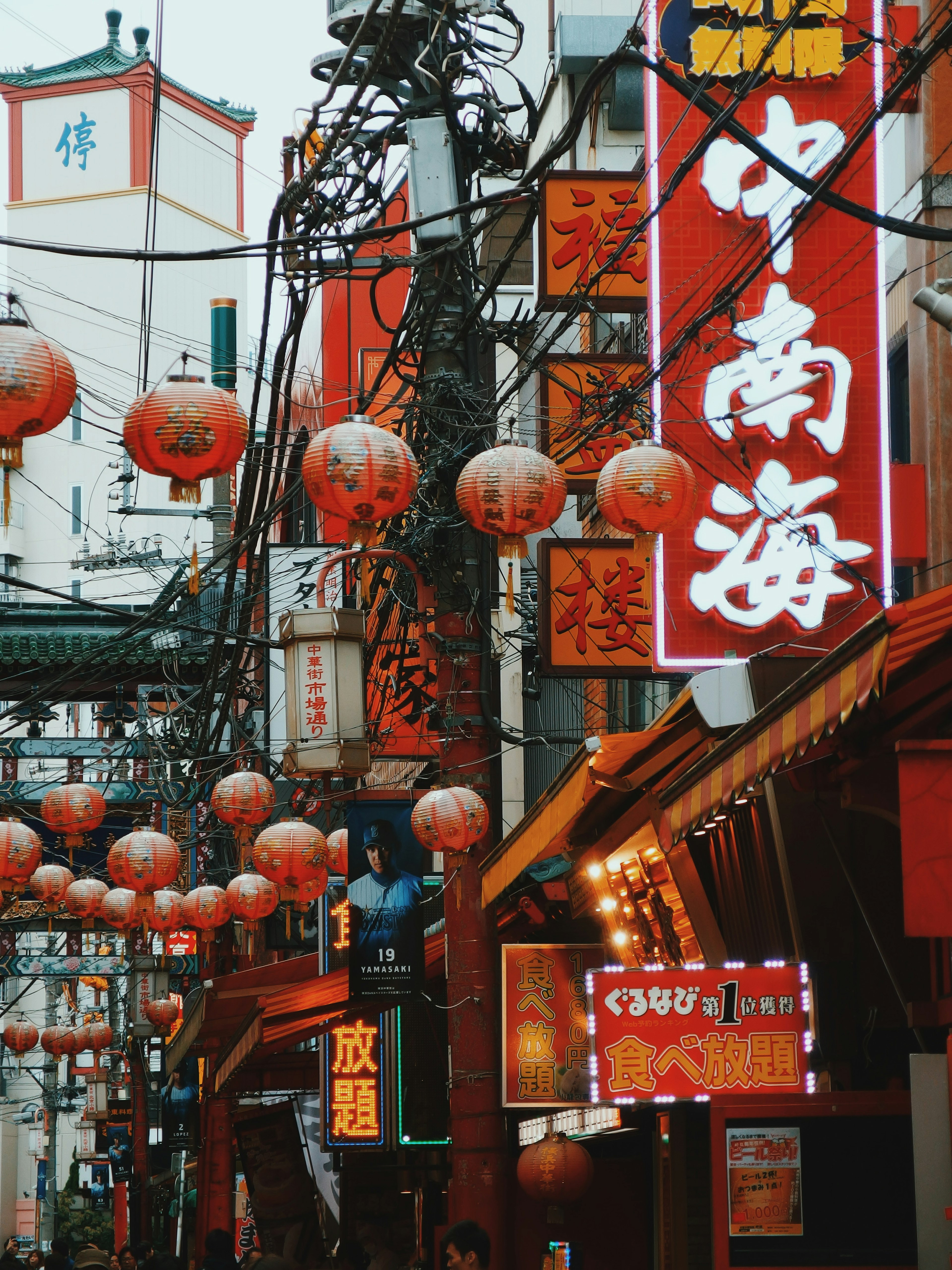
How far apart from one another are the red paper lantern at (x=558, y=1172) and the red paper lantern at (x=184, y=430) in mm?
7622

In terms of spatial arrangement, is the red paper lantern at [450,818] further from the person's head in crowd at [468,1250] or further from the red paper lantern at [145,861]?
the red paper lantern at [145,861]

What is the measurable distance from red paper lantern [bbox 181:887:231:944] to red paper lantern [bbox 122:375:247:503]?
14248 millimetres

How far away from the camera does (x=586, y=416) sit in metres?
13.7

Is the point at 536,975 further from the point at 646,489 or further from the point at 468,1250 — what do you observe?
the point at 468,1250

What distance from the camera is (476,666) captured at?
12.8m

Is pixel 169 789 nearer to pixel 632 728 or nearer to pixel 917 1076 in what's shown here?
pixel 632 728

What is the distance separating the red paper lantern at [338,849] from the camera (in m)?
18.5

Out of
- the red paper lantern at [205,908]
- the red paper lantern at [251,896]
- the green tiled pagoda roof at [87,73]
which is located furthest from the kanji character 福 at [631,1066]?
the green tiled pagoda roof at [87,73]

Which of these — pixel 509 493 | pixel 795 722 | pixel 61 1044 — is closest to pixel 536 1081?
pixel 509 493

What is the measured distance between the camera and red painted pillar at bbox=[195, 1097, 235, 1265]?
2719cm

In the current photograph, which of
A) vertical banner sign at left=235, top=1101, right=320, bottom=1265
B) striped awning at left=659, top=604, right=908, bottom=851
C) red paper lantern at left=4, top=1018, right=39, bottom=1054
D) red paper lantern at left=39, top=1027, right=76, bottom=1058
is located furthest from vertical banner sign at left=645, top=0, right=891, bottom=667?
red paper lantern at left=39, top=1027, right=76, bottom=1058

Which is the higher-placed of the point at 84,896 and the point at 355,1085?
the point at 84,896

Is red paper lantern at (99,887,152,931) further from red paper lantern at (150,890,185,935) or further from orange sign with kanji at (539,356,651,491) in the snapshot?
orange sign with kanji at (539,356,651,491)

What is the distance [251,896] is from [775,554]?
10910 mm
